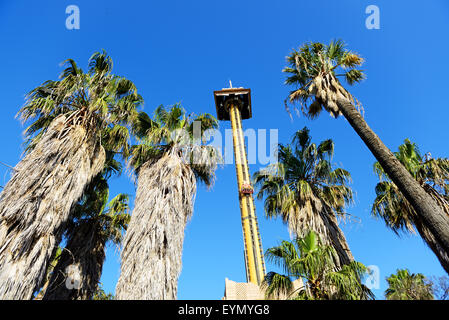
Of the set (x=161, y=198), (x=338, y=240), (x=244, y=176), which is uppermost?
(x=244, y=176)

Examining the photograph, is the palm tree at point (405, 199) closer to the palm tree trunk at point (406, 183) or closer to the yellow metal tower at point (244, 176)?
the palm tree trunk at point (406, 183)

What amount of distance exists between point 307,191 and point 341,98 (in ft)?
13.2

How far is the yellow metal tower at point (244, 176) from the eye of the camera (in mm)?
19411

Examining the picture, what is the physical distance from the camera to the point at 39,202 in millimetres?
7445

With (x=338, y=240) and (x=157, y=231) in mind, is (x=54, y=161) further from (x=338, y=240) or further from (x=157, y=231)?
(x=338, y=240)

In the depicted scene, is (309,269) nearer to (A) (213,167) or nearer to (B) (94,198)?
(A) (213,167)

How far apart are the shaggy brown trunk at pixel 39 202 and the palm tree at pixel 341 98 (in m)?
8.36

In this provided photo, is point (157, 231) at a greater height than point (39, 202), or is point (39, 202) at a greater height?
point (39, 202)

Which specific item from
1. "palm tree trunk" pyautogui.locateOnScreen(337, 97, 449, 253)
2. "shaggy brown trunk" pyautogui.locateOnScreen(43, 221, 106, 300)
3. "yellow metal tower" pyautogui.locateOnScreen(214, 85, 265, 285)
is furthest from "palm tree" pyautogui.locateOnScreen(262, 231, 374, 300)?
"yellow metal tower" pyautogui.locateOnScreen(214, 85, 265, 285)

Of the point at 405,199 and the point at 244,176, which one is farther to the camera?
the point at 244,176

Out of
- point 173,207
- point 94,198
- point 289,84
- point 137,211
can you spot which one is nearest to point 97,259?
point 94,198

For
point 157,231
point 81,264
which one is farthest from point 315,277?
point 81,264

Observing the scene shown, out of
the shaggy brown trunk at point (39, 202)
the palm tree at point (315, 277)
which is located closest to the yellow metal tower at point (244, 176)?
the palm tree at point (315, 277)
